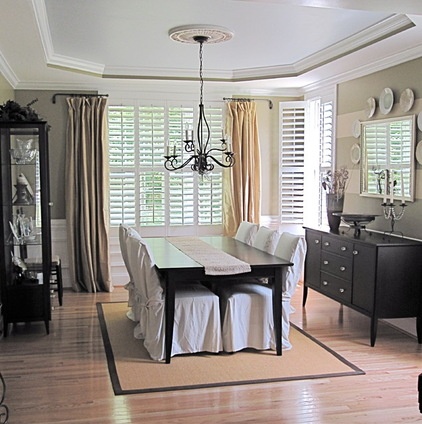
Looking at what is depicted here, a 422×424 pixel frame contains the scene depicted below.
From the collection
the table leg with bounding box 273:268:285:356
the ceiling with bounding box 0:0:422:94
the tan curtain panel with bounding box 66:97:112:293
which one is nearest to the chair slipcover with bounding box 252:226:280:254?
the table leg with bounding box 273:268:285:356

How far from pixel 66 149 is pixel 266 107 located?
2.69 m

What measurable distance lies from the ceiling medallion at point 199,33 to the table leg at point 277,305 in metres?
2.05

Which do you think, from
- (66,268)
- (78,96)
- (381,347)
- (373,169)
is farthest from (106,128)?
(381,347)

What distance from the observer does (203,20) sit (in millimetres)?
4539

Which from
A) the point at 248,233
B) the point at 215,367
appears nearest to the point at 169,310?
the point at 215,367

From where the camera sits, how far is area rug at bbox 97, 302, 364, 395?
4.01 metres

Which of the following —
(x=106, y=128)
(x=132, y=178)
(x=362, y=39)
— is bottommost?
(x=132, y=178)

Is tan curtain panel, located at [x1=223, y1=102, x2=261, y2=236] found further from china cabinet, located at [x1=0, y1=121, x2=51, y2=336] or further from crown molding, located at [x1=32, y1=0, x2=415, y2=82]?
china cabinet, located at [x1=0, y1=121, x2=51, y2=336]

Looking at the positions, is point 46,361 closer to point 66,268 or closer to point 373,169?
point 66,268

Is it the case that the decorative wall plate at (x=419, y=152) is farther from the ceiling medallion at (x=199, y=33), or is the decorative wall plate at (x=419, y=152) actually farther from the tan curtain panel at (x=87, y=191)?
the tan curtain panel at (x=87, y=191)

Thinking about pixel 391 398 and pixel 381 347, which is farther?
pixel 381 347

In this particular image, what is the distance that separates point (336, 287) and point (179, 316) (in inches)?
68.8

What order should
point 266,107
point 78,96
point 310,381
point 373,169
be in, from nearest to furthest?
1. point 310,381
2. point 373,169
3. point 78,96
4. point 266,107

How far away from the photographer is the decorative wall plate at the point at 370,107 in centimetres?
Answer: 574
